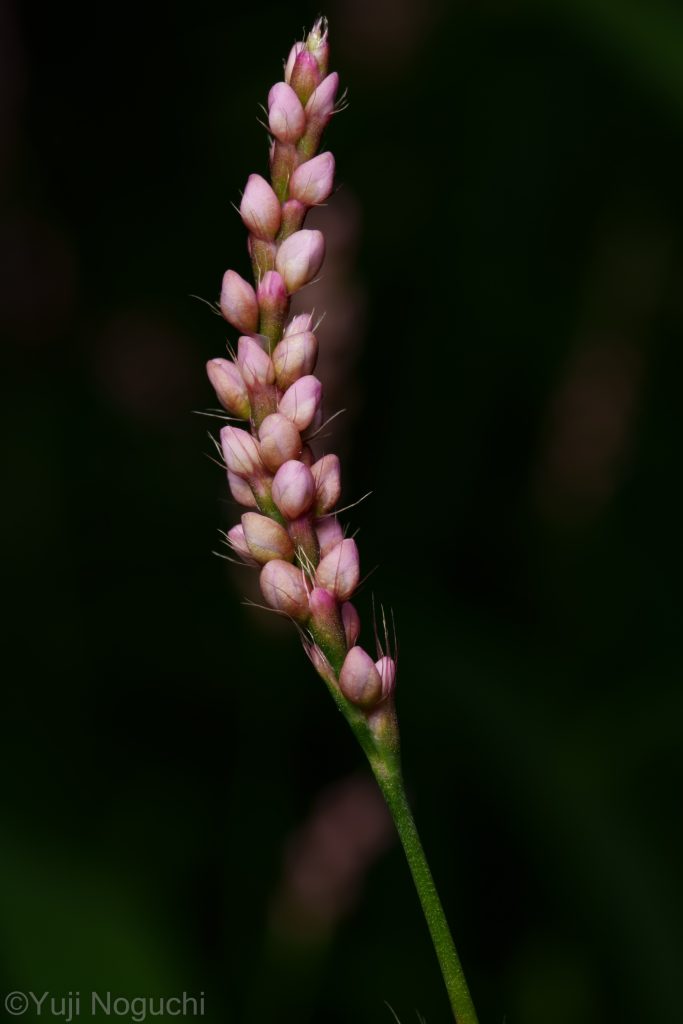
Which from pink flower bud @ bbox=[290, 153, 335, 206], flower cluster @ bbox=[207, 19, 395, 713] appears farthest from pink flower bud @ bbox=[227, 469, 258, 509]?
pink flower bud @ bbox=[290, 153, 335, 206]

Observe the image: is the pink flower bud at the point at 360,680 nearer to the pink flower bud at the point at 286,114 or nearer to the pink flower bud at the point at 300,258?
the pink flower bud at the point at 300,258

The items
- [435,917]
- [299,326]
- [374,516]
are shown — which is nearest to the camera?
[435,917]

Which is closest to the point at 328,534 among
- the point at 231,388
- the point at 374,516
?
the point at 231,388

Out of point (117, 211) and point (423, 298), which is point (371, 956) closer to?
point (423, 298)

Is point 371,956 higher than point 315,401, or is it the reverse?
point 315,401

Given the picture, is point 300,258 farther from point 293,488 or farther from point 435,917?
point 435,917

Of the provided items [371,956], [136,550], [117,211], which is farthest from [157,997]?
[117,211]
